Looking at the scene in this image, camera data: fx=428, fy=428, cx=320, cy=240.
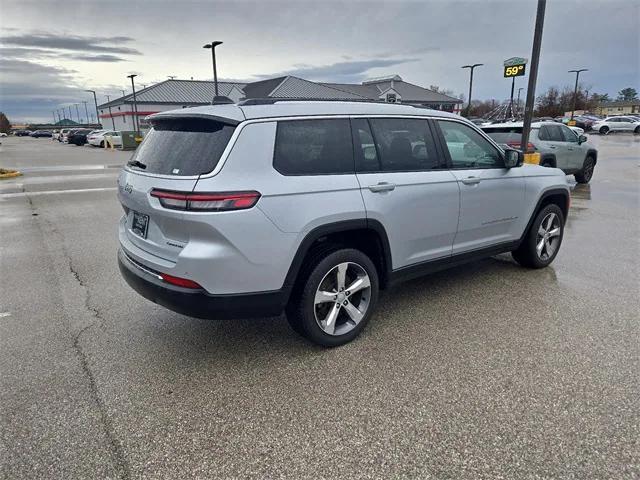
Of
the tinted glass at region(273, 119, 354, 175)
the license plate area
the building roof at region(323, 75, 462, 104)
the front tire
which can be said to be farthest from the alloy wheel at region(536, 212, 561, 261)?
the building roof at region(323, 75, 462, 104)

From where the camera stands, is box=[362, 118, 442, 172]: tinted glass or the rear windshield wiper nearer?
the rear windshield wiper

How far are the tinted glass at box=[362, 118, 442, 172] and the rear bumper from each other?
125 cm

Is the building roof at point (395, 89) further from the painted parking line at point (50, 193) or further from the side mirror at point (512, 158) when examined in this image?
the side mirror at point (512, 158)

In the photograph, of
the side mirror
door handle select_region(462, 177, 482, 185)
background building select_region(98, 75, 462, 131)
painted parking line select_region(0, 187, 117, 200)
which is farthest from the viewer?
background building select_region(98, 75, 462, 131)

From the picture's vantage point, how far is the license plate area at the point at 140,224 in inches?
120

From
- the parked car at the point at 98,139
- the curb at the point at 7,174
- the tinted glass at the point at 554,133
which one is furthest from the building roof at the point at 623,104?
the curb at the point at 7,174

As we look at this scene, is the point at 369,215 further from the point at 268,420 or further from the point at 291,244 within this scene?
the point at 268,420

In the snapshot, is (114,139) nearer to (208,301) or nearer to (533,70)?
(533,70)

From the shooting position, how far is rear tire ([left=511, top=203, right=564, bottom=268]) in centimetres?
489

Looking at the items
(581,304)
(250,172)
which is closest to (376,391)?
(250,172)

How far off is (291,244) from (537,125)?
32.6 feet

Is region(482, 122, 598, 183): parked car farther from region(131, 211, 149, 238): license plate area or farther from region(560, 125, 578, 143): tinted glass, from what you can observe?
region(131, 211, 149, 238): license plate area

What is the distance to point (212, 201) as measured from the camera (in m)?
2.62

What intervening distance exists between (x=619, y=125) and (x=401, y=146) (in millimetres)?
47442
